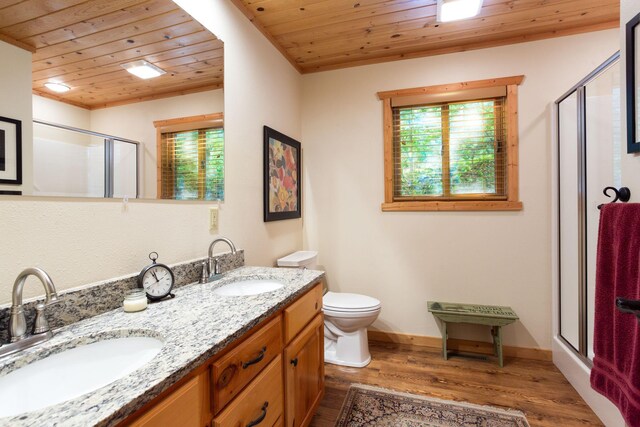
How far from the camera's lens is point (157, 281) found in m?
1.24

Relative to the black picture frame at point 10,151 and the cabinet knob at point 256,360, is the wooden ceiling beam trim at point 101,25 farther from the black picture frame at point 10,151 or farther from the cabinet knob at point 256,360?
the cabinet knob at point 256,360

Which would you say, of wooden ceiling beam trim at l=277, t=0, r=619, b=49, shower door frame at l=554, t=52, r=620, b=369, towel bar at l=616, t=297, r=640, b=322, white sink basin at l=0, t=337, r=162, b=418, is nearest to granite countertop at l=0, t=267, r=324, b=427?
white sink basin at l=0, t=337, r=162, b=418

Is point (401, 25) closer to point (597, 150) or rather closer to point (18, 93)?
point (597, 150)

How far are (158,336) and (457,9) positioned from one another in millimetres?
2418

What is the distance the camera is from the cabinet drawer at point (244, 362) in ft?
2.80

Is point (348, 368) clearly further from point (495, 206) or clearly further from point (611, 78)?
point (611, 78)

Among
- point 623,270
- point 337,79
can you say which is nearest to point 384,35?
point 337,79

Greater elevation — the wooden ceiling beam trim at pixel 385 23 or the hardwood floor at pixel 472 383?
the wooden ceiling beam trim at pixel 385 23

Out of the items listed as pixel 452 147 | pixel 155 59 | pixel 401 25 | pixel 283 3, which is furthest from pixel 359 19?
pixel 155 59

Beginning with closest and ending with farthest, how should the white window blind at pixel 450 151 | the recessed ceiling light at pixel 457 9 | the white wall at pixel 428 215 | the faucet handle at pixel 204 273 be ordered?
the faucet handle at pixel 204 273 < the recessed ceiling light at pixel 457 9 < the white wall at pixel 428 215 < the white window blind at pixel 450 151

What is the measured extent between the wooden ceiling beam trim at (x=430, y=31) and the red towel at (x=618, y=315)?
63.8 inches

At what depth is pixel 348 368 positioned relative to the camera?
7.38 feet

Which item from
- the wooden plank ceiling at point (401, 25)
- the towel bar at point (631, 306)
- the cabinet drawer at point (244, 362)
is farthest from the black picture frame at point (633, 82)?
the cabinet drawer at point (244, 362)

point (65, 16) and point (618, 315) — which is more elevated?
point (65, 16)
